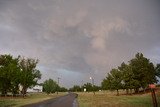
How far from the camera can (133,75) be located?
73.2 meters

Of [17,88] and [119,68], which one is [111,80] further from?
[17,88]

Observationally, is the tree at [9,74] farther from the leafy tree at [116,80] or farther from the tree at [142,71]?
the tree at [142,71]

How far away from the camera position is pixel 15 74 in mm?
91375

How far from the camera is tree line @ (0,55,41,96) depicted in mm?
90812

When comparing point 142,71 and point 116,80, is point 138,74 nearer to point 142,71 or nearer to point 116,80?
point 142,71

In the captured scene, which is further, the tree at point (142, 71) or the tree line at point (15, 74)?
the tree line at point (15, 74)

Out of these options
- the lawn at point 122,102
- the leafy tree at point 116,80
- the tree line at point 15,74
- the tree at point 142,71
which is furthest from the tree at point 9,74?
the lawn at point 122,102

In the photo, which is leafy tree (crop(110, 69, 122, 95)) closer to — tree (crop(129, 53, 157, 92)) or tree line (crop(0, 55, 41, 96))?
tree (crop(129, 53, 157, 92))

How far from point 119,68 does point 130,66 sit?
16.5 meters

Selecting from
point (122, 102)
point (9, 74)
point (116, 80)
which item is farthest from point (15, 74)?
point (122, 102)

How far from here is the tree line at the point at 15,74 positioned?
90.8m

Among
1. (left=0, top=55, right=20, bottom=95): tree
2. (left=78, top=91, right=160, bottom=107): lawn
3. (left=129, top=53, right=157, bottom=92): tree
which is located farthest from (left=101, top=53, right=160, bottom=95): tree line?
(left=0, top=55, right=20, bottom=95): tree

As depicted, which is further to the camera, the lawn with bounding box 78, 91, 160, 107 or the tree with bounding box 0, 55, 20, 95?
the tree with bounding box 0, 55, 20, 95

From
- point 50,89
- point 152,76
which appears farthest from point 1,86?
point 50,89
